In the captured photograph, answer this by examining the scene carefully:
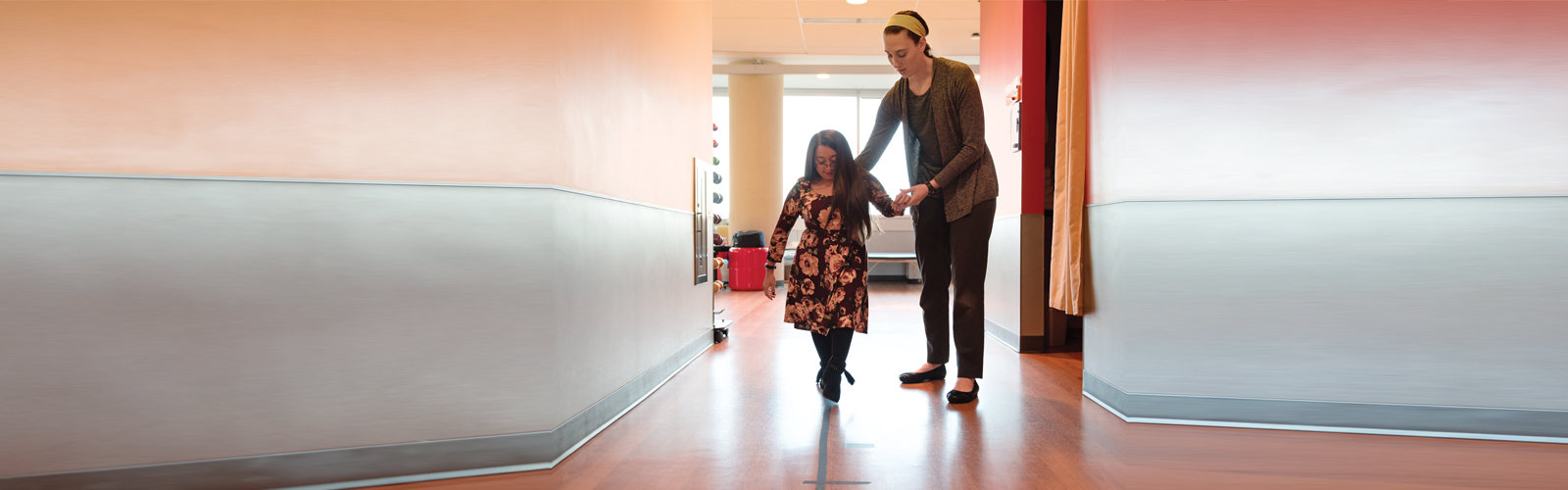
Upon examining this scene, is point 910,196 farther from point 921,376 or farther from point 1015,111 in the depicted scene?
point 1015,111

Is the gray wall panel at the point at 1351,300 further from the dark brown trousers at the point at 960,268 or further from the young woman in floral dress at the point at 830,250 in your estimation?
the young woman in floral dress at the point at 830,250

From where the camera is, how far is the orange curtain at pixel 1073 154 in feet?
9.11

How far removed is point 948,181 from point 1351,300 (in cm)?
121

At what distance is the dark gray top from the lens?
273 cm

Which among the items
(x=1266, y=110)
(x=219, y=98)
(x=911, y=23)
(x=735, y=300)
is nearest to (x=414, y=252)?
(x=219, y=98)

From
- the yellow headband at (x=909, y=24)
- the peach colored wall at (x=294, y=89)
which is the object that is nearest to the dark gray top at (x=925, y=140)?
the yellow headband at (x=909, y=24)

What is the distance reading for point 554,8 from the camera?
1859mm

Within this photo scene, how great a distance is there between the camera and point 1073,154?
2822mm

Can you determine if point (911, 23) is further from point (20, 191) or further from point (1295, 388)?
point (20, 191)

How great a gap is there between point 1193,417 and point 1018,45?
212 centimetres

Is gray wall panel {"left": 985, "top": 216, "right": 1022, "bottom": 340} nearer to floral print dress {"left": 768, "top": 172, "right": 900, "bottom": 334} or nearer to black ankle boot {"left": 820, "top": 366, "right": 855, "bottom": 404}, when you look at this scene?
floral print dress {"left": 768, "top": 172, "right": 900, "bottom": 334}

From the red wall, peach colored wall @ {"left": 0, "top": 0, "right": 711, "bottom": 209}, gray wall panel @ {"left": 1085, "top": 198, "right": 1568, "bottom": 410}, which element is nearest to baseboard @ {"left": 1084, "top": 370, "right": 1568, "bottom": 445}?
gray wall panel @ {"left": 1085, "top": 198, "right": 1568, "bottom": 410}

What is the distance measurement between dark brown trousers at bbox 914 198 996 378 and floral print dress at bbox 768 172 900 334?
7.8 inches

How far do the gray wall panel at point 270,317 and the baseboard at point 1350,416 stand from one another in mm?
1745
